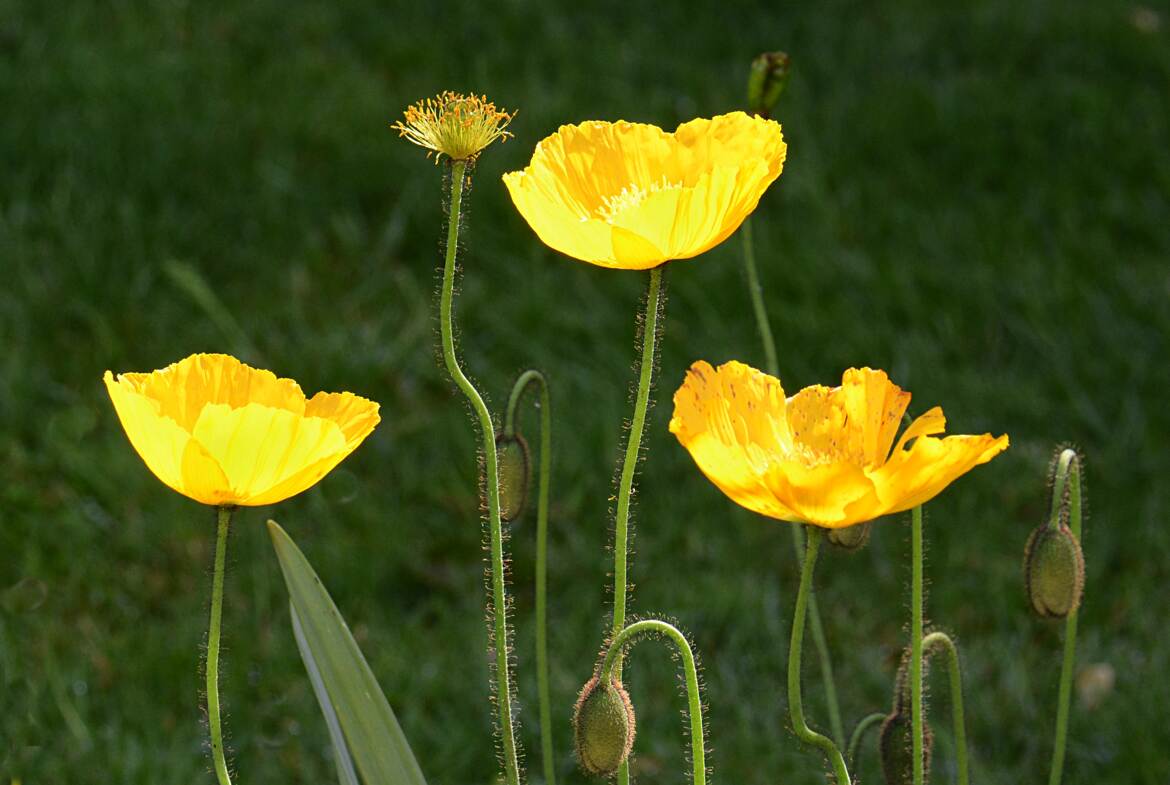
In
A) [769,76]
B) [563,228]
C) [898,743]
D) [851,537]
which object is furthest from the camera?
[769,76]

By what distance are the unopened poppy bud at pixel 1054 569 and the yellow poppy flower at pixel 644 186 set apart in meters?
0.42

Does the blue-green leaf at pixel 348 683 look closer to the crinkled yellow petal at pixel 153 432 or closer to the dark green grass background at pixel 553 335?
the crinkled yellow petal at pixel 153 432

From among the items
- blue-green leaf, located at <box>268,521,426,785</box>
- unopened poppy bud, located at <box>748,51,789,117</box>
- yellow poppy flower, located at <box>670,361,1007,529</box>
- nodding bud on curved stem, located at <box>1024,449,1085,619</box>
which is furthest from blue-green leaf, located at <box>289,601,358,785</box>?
unopened poppy bud, located at <box>748,51,789,117</box>

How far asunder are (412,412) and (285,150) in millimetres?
903

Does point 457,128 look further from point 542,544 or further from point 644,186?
point 542,544

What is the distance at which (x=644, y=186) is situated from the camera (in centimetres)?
136

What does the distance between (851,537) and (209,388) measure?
0.51 m

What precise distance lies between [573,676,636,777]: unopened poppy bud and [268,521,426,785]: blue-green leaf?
0.57ft

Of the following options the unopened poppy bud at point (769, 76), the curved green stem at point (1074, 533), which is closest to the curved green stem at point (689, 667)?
the curved green stem at point (1074, 533)

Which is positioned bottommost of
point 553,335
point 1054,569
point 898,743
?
point 898,743

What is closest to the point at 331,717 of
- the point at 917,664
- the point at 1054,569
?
the point at 917,664

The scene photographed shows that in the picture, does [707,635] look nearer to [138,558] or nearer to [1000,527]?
[1000,527]

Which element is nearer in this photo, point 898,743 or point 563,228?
point 563,228

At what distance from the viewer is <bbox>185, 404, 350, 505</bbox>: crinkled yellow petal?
45.6 inches
